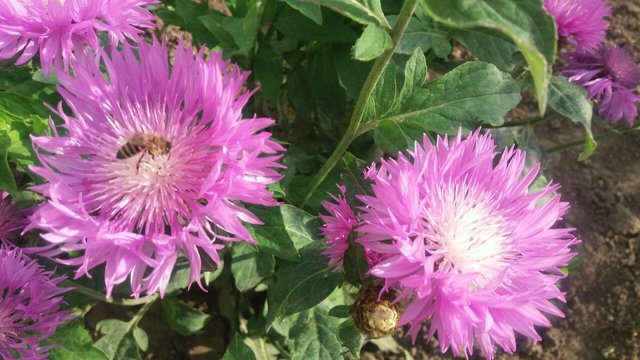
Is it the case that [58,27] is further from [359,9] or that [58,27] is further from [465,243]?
[465,243]

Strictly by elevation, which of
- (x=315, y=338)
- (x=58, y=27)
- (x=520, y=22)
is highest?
(x=520, y=22)

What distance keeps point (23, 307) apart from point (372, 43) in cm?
95

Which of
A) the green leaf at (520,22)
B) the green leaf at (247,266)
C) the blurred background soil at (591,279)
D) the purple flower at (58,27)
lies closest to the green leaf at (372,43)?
the green leaf at (520,22)

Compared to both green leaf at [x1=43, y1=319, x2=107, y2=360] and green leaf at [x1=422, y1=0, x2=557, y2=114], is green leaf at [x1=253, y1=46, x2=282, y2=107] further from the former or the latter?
green leaf at [x1=422, y1=0, x2=557, y2=114]

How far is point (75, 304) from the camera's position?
1683 millimetres

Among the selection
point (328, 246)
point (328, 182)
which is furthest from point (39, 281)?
point (328, 182)

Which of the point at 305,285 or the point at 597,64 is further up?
the point at 597,64

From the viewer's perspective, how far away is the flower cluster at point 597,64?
1741mm

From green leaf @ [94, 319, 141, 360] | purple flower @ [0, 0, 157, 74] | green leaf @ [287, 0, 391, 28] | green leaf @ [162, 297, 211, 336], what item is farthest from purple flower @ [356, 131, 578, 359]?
green leaf @ [162, 297, 211, 336]

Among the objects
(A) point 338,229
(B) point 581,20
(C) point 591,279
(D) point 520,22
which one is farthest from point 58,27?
(C) point 591,279

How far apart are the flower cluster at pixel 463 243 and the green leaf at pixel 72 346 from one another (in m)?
0.63

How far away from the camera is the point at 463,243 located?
3.67ft

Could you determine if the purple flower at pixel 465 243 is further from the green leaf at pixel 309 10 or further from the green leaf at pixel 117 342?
the green leaf at pixel 117 342

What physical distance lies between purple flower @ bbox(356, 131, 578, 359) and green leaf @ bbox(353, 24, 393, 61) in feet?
0.71
